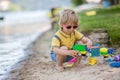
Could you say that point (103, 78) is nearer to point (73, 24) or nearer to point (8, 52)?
point (73, 24)

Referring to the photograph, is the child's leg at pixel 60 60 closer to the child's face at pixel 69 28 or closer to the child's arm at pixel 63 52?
the child's arm at pixel 63 52

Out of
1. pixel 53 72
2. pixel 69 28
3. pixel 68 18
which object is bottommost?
pixel 53 72

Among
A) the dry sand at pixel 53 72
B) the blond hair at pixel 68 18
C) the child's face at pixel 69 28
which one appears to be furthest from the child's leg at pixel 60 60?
the blond hair at pixel 68 18

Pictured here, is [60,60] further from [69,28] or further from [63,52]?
[69,28]

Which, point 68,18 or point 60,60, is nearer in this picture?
point 68,18

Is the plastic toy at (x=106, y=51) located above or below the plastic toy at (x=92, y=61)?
above

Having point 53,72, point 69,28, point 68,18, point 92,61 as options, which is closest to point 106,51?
point 92,61

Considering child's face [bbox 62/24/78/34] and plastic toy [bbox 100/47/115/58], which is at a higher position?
child's face [bbox 62/24/78/34]

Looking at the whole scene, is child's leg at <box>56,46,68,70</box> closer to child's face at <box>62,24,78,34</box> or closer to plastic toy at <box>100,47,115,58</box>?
child's face at <box>62,24,78,34</box>

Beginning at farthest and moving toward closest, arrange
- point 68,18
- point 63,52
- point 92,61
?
point 92,61 → point 68,18 → point 63,52

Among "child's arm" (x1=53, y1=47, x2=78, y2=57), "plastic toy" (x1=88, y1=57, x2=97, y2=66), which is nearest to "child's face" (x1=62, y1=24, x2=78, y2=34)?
"child's arm" (x1=53, y1=47, x2=78, y2=57)

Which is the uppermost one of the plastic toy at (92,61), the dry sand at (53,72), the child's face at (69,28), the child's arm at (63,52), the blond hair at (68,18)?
the blond hair at (68,18)

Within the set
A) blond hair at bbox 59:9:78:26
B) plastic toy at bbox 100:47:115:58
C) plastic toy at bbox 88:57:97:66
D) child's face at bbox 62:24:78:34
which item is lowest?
plastic toy at bbox 88:57:97:66

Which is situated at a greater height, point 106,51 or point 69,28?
point 69,28
